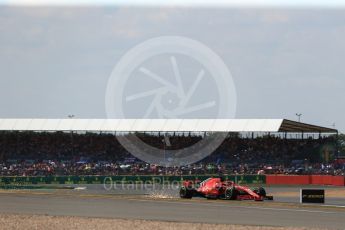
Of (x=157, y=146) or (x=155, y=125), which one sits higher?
(x=155, y=125)

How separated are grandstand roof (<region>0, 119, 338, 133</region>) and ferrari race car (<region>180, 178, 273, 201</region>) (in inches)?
1395

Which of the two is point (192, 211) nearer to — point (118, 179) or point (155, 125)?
point (118, 179)

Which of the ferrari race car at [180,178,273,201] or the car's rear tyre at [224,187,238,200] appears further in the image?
the car's rear tyre at [224,187,238,200]

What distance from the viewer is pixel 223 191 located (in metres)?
30.4

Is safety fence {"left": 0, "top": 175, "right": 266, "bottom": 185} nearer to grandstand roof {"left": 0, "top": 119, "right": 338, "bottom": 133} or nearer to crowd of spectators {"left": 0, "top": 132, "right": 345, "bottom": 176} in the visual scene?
crowd of spectators {"left": 0, "top": 132, "right": 345, "bottom": 176}

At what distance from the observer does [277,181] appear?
5547 cm

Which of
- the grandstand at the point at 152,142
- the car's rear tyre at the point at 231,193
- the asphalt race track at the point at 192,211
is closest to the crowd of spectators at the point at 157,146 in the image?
the grandstand at the point at 152,142

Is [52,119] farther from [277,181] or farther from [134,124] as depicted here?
[277,181]

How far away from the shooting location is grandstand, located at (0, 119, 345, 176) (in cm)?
6638

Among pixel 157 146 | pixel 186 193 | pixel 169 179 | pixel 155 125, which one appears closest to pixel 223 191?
pixel 186 193

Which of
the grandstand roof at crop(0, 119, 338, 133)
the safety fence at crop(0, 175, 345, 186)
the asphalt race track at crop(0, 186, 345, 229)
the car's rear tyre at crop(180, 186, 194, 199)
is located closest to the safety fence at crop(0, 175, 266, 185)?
the safety fence at crop(0, 175, 345, 186)

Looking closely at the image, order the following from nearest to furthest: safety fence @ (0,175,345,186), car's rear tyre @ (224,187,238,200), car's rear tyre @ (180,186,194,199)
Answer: car's rear tyre @ (224,187,238,200)
car's rear tyre @ (180,186,194,199)
safety fence @ (0,175,345,186)

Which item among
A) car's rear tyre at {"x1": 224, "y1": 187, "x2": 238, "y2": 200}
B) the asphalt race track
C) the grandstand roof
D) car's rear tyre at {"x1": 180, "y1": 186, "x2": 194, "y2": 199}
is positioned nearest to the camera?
the asphalt race track

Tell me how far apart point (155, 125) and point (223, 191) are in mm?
42157
